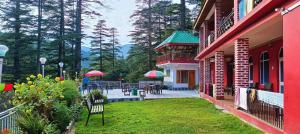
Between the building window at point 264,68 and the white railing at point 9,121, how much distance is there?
35.6 ft

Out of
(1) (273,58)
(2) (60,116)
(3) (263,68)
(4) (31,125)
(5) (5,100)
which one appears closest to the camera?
(4) (31,125)

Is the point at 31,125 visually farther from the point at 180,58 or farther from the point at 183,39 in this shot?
the point at 183,39

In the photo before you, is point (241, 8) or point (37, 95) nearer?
point (37, 95)

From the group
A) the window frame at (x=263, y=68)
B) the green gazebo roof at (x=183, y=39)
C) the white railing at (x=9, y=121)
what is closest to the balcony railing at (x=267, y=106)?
the window frame at (x=263, y=68)

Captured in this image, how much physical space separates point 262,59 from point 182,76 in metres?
16.4

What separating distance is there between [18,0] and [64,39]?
5.95 meters

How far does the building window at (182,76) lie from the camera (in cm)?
2967

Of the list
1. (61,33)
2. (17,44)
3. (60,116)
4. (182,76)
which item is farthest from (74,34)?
(60,116)

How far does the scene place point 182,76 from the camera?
98.0 ft

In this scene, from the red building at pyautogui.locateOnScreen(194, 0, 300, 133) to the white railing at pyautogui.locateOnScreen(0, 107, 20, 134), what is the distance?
4734 millimetres

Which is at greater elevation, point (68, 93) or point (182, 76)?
point (182, 76)

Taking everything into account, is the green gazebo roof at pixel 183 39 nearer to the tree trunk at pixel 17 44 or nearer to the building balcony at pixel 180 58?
the building balcony at pixel 180 58

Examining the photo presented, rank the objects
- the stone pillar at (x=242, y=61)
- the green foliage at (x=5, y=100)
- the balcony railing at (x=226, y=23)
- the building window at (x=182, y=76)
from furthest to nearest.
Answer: the building window at (x=182, y=76), the balcony railing at (x=226, y=23), the stone pillar at (x=242, y=61), the green foliage at (x=5, y=100)

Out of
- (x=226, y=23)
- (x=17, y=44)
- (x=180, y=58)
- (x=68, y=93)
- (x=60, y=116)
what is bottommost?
(x=60, y=116)
